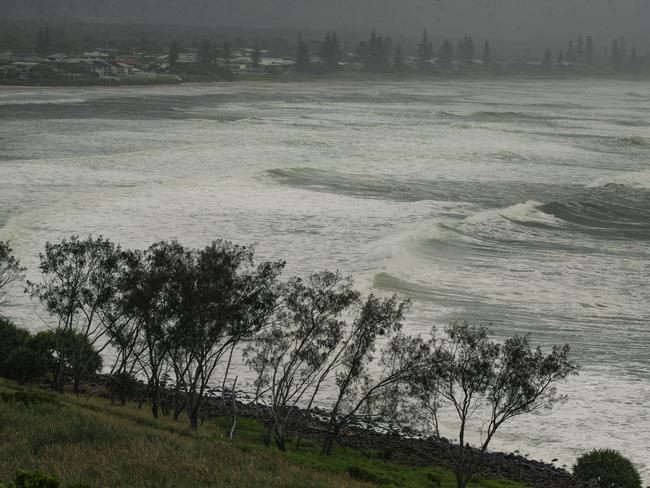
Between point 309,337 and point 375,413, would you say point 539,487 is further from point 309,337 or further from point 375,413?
point 309,337

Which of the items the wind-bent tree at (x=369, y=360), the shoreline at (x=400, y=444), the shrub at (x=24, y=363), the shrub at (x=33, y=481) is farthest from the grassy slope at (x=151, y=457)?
the shrub at (x=24, y=363)

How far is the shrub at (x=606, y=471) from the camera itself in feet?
91.0

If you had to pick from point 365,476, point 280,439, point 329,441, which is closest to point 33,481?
point 365,476

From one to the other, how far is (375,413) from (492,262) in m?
19.5

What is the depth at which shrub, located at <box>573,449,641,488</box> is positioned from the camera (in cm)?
2775

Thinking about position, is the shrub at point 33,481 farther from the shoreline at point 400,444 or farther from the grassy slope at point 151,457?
the shoreline at point 400,444

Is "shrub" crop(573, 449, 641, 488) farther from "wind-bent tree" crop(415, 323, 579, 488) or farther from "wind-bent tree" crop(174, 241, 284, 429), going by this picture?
"wind-bent tree" crop(174, 241, 284, 429)

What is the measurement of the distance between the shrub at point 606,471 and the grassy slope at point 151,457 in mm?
2032

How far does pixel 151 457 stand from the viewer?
23.7 meters

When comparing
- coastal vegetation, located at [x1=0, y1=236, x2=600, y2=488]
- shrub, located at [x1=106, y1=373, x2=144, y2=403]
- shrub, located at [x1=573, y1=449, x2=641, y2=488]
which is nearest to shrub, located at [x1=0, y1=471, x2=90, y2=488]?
coastal vegetation, located at [x1=0, y1=236, x2=600, y2=488]

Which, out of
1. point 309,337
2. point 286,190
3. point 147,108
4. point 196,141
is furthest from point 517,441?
point 147,108

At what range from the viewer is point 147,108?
137m

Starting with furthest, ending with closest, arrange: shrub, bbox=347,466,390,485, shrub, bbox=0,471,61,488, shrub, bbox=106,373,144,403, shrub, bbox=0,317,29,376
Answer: shrub, bbox=0,317,29,376
shrub, bbox=106,373,144,403
shrub, bbox=347,466,390,485
shrub, bbox=0,471,61,488

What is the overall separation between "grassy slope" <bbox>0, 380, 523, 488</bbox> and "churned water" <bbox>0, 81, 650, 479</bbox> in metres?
5.59
